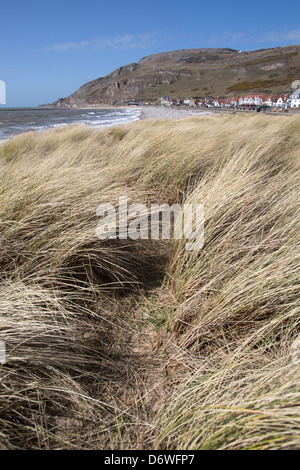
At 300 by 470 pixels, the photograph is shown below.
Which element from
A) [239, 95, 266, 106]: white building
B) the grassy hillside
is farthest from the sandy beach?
[239, 95, 266, 106]: white building

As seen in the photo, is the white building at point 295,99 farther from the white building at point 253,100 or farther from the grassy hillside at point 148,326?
the grassy hillside at point 148,326

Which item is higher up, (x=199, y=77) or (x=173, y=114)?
(x=199, y=77)

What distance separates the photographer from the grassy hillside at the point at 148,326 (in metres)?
0.87

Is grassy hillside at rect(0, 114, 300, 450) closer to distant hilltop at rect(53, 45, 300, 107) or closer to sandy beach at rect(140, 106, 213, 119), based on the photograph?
sandy beach at rect(140, 106, 213, 119)

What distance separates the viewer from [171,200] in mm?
2590

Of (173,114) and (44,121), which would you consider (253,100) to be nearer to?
(173,114)

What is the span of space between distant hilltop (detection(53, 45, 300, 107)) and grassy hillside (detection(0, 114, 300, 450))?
70.7 metres

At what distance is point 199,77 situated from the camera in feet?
382

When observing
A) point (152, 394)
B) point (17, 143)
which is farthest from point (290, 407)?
point (17, 143)

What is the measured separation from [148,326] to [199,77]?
13671cm

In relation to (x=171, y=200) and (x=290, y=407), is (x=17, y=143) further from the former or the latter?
(x=290, y=407)

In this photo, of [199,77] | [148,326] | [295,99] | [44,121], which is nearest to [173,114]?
[44,121]

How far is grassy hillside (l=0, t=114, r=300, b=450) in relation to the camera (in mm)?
870
